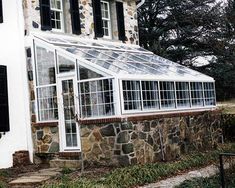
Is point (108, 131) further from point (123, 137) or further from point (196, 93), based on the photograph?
point (196, 93)

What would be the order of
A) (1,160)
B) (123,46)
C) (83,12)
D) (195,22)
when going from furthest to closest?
(195,22), (123,46), (83,12), (1,160)

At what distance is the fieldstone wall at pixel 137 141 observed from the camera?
39.9 ft

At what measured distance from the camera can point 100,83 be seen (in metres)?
12.5

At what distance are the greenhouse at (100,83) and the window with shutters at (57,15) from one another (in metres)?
0.57

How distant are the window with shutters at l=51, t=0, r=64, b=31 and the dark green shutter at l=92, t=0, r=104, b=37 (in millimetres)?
1537

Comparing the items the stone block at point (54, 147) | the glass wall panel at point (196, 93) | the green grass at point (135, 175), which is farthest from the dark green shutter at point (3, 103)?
the glass wall panel at point (196, 93)

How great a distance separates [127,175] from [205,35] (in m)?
17.5

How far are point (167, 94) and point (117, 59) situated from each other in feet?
6.39

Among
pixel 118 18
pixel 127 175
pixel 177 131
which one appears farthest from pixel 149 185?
pixel 118 18

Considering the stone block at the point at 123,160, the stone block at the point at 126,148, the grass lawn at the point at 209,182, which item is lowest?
the grass lawn at the point at 209,182

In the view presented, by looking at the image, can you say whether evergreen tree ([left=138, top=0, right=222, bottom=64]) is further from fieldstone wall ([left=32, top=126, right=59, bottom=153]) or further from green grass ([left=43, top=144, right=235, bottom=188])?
green grass ([left=43, top=144, right=235, bottom=188])

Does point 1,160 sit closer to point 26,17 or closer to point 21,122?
point 21,122

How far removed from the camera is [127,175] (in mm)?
10734

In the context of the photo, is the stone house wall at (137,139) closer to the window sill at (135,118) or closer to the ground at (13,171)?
the window sill at (135,118)
